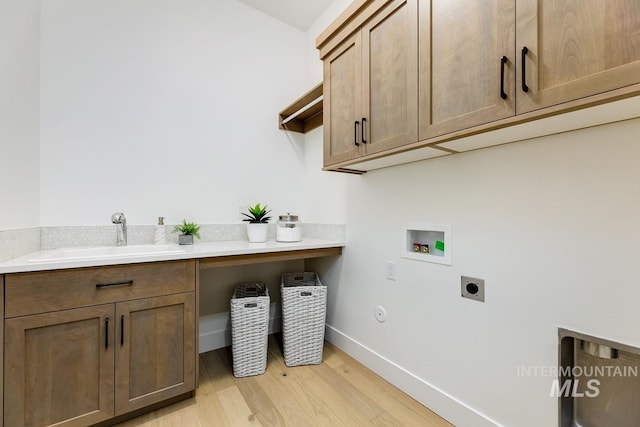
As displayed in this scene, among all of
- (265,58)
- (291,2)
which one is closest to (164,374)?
(265,58)

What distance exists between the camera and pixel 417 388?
1604mm

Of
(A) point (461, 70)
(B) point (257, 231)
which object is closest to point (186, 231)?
(B) point (257, 231)

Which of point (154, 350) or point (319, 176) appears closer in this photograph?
point (154, 350)

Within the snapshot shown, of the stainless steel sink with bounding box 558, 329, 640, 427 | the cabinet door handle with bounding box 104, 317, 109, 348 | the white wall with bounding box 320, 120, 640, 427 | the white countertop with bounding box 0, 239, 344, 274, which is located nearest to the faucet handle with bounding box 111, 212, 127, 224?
the white countertop with bounding box 0, 239, 344, 274

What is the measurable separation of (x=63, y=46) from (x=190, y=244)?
4.75ft

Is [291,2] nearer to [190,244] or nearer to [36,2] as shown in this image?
[36,2]

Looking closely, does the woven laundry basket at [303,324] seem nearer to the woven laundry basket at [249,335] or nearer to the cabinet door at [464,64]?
the woven laundry basket at [249,335]

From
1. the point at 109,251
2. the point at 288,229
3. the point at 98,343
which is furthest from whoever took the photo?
the point at 288,229

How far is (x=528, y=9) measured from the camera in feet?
2.99

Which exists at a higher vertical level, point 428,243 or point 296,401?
point 428,243

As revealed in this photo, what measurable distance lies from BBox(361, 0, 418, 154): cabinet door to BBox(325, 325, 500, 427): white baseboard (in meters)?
1.33

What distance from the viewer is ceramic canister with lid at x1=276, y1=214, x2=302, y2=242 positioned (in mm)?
2119

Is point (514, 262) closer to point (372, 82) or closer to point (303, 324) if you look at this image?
point (372, 82)

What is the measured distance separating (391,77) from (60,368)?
206 centimetres
